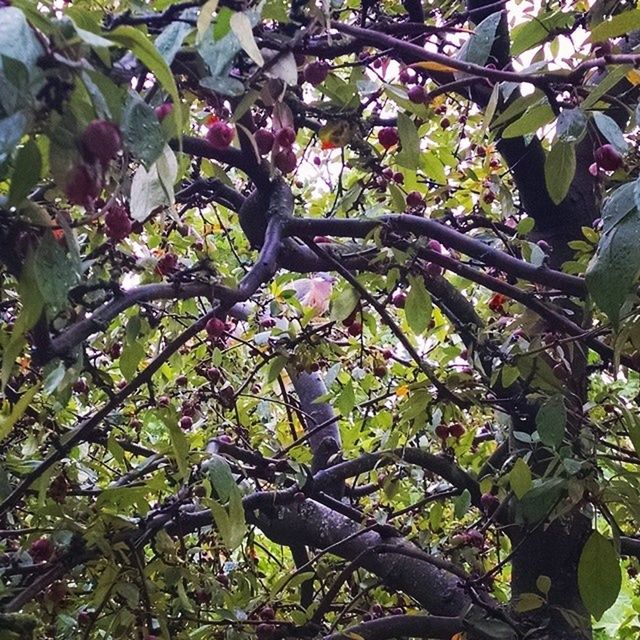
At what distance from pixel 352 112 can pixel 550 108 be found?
0.24 meters

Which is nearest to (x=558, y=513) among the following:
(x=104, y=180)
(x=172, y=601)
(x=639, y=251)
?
(x=639, y=251)

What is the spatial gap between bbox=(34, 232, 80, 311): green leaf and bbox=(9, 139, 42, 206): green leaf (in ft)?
0.30

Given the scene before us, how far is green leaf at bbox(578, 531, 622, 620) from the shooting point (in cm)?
94

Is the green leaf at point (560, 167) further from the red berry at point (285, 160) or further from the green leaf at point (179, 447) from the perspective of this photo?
the green leaf at point (179, 447)

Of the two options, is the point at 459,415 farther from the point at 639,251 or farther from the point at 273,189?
the point at 639,251

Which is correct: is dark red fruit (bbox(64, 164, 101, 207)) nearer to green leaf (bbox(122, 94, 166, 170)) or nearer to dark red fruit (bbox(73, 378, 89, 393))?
green leaf (bbox(122, 94, 166, 170))

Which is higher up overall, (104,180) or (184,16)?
(184,16)

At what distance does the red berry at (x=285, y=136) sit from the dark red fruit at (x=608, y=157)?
16.4 inches

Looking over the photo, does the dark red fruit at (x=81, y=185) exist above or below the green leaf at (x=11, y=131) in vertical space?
below

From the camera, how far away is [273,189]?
1.19 metres

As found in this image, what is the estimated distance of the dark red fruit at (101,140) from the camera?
→ 0.46 meters

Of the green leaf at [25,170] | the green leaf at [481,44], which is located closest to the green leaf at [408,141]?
the green leaf at [481,44]

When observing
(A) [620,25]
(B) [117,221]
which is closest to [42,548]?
(B) [117,221]

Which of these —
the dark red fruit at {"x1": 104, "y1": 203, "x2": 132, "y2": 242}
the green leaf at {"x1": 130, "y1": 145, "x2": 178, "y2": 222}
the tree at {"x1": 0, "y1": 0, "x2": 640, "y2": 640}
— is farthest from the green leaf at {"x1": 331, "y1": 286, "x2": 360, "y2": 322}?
the green leaf at {"x1": 130, "y1": 145, "x2": 178, "y2": 222}
